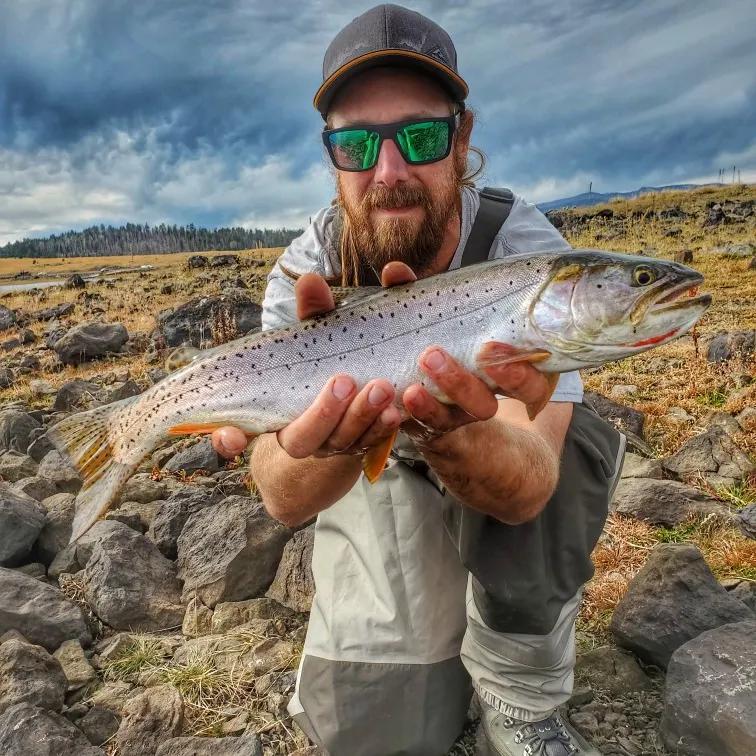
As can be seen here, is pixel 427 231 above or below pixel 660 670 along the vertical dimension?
above

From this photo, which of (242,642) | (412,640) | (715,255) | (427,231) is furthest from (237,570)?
(715,255)

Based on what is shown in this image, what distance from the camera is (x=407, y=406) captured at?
2.57m

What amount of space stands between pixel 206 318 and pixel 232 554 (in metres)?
10.8

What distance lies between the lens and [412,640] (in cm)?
334

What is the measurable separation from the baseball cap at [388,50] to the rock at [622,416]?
11.6 ft

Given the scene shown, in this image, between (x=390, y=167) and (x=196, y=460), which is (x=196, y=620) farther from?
(x=390, y=167)

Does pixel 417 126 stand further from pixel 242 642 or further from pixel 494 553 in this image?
pixel 242 642

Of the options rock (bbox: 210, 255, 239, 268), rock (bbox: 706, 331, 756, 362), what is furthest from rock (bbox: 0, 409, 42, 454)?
rock (bbox: 210, 255, 239, 268)

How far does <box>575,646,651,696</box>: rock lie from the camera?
10.8 feet

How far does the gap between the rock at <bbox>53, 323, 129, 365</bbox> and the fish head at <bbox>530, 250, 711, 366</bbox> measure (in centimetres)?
1344

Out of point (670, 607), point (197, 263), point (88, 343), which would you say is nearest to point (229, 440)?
point (670, 607)

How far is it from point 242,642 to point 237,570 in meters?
0.57

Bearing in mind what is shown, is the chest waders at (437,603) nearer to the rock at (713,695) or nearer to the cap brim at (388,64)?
the rock at (713,695)

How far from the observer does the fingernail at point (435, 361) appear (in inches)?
99.5
